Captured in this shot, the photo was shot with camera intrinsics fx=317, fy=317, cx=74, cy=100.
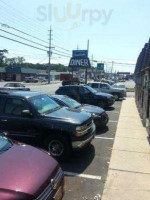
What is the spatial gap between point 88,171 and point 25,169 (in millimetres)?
3488

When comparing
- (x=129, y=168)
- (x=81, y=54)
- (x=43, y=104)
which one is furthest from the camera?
(x=81, y=54)

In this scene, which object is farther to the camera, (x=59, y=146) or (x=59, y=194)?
(x=59, y=146)

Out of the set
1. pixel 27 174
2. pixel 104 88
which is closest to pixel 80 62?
pixel 104 88

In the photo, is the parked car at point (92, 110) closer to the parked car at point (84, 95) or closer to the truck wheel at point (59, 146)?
the truck wheel at point (59, 146)

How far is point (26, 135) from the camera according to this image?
8133 millimetres

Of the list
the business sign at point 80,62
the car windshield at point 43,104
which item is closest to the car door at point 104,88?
the business sign at point 80,62

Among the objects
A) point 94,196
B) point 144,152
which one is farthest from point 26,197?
point 144,152

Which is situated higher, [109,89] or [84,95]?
[84,95]

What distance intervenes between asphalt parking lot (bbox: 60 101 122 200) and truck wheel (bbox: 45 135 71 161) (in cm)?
24

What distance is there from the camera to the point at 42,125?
26.1 ft

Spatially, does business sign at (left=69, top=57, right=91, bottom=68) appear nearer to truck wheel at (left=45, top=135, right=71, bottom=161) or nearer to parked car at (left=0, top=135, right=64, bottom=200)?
truck wheel at (left=45, top=135, right=71, bottom=161)

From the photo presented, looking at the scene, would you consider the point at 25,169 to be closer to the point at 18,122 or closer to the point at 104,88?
the point at 18,122

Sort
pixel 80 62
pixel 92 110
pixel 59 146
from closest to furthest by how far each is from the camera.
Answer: pixel 59 146
pixel 92 110
pixel 80 62

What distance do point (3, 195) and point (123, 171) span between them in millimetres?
4481
